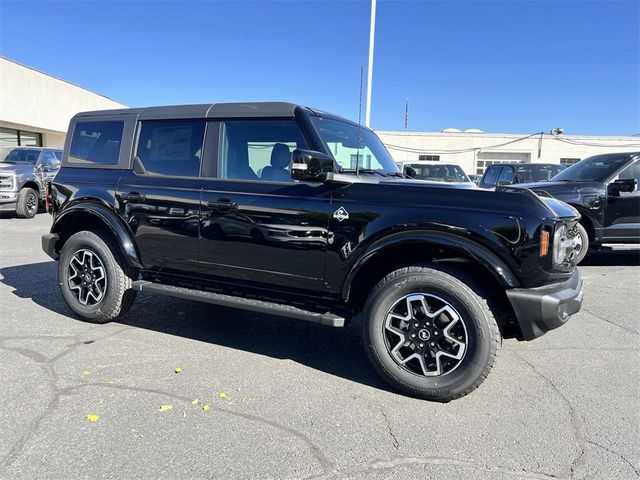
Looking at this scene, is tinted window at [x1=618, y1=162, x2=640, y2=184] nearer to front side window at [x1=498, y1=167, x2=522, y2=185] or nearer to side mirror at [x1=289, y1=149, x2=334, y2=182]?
front side window at [x1=498, y1=167, x2=522, y2=185]

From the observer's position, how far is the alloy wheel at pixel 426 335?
312cm

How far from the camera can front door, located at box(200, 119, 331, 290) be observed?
346 centimetres

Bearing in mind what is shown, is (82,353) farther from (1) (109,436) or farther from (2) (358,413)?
(2) (358,413)

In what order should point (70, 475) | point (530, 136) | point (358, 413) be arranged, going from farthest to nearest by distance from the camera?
1. point (530, 136)
2. point (358, 413)
3. point (70, 475)

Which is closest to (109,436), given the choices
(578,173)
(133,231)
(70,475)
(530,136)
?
(70,475)

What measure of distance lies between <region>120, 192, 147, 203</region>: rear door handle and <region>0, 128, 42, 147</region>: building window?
2306 centimetres

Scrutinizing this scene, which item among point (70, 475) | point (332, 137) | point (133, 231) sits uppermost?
point (332, 137)

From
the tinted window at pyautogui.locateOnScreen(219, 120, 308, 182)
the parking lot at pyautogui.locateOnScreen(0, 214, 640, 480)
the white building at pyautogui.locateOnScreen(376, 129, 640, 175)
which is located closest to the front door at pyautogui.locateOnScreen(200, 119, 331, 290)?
the tinted window at pyautogui.locateOnScreen(219, 120, 308, 182)

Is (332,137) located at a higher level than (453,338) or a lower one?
higher

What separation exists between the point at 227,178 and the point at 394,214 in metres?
1.49

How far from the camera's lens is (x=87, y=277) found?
14.8 feet

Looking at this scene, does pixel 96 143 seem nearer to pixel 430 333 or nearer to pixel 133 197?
pixel 133 197

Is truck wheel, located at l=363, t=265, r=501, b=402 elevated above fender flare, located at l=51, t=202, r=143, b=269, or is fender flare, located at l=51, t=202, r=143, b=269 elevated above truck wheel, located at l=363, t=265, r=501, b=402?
fender flare, located at l=51, t=202, r=143, b=269

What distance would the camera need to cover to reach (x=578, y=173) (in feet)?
26.2
